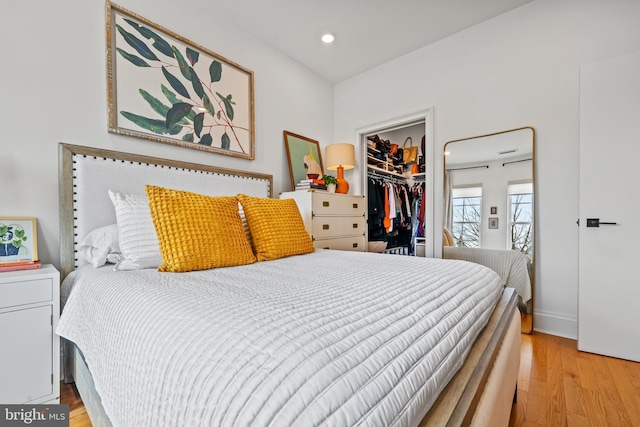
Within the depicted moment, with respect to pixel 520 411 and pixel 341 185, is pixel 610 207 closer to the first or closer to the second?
pixel 520 411

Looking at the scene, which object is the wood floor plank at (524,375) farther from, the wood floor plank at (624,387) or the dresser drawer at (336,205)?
the dresser drawer at (336,205)

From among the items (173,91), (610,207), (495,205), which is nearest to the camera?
(610,207)

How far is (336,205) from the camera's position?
2730 mm

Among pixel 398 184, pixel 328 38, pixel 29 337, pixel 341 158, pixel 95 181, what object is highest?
pixel 328 38

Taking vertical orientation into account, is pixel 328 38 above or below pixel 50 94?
above

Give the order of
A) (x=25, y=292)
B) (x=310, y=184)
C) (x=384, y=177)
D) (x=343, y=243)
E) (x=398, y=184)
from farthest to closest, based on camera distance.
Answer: (x=398, y=184)
(x=384, y=177)
(x=343, y=243)
(x=310, y=184)
(x=25, y=292)

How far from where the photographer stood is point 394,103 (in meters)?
3.02

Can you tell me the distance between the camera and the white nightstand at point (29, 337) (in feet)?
3.76

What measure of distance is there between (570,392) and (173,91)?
118 inches

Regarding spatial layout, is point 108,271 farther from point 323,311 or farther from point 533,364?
point 533,364

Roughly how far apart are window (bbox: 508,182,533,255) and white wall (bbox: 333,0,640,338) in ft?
0.21

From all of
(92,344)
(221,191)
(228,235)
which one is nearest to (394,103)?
(221,191)

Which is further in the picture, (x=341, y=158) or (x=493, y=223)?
(x=341, y=158)

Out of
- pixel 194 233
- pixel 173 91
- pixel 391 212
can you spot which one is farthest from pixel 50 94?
pixel 391 212
